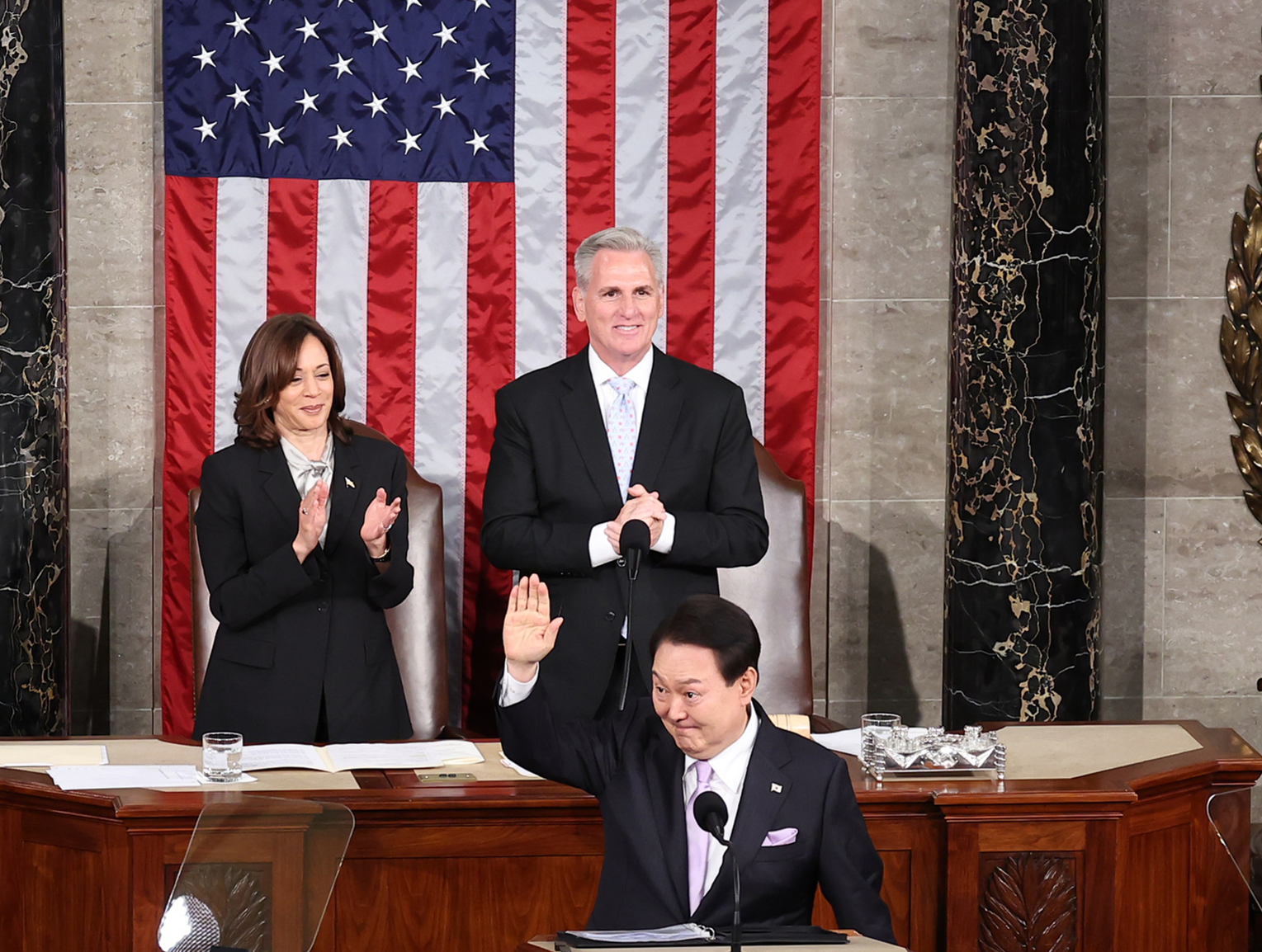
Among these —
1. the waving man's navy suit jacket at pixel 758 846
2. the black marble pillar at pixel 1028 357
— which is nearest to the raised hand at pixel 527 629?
the waving man's navy suit jacket at pixel 758 846

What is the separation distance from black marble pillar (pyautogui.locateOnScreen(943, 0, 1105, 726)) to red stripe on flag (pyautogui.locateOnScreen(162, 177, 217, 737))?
2.50 m

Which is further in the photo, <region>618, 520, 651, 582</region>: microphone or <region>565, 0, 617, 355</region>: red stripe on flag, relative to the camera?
<region>565, 0, 617, 355</region>: red stripe on flag

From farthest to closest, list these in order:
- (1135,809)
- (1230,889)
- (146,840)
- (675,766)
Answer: (1230,889) < (1135,809) < (146,840) < (675,766)

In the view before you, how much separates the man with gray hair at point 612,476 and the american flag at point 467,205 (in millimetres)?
1533

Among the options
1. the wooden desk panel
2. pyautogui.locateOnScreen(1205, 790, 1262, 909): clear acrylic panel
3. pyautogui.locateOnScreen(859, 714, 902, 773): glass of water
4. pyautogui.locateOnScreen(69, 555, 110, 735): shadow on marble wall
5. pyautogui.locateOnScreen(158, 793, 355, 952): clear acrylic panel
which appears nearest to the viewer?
pyautogui.locateOnScreen(158, 793, 355, 952): clear acrylic panel

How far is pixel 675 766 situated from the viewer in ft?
8.85

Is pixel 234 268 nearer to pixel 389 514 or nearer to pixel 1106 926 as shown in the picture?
pixel 389 514

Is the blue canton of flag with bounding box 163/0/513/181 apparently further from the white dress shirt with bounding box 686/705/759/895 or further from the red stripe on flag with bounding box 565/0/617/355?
the white dress shirt with bounding box 686/705/759/895

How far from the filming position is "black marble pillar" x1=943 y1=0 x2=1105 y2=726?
4.93m

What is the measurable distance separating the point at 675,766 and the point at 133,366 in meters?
3.40

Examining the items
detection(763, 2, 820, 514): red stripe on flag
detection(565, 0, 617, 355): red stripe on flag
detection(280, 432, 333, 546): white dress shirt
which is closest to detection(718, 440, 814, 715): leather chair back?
detection(763, 2, 820, 514): red stripe on flag

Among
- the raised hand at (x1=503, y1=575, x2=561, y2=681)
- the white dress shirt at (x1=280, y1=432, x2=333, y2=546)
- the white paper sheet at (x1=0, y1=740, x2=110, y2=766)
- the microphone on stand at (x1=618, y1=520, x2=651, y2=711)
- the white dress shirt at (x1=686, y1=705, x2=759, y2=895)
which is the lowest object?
the white paper sheet at (x1=0, y1=740, x2=110, y2=766)

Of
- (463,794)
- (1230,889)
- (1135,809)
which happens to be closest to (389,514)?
(463,794)

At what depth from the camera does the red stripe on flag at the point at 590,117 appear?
5391 mm
